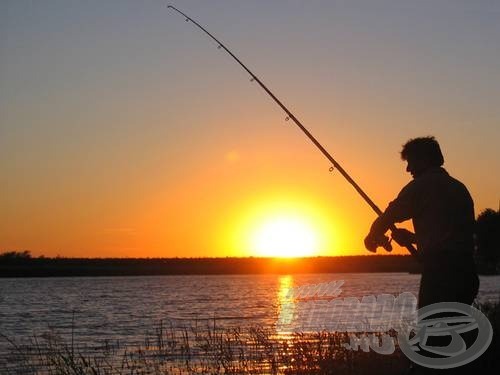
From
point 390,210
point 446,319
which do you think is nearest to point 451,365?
point 446,319

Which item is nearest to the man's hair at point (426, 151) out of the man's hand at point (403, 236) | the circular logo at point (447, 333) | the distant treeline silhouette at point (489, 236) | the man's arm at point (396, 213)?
the man's arm at point (396, 213)

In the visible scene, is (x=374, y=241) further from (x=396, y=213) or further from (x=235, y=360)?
(x=235, y=360)

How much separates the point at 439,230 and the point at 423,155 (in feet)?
2.13

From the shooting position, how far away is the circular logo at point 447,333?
6.08 metres

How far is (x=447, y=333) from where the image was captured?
610 cm

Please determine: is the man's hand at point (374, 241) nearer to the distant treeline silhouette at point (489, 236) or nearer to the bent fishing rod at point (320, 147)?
the bent fishing rod at point (320, 147)

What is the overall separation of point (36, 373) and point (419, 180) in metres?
10.5

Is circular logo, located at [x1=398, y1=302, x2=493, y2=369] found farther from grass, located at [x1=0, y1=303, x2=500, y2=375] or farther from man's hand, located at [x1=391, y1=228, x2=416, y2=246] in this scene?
grass, located at [x1=0, y1=303, x2=500, y2=375]

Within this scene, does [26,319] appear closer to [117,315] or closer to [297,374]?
[117,315]

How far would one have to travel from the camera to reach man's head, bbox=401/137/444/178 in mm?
6406

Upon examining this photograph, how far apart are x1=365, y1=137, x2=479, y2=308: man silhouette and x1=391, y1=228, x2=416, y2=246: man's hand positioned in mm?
469

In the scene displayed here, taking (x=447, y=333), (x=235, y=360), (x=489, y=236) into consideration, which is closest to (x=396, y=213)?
(x=447, y=333)

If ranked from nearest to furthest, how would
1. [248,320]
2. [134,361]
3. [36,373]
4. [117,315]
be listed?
[36,373], [134,361], [248,320], [117,315]

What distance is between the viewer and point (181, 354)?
1738 centimetres
